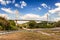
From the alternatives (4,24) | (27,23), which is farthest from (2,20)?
(27,23)

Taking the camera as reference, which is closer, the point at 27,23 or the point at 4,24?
the point at 4,24

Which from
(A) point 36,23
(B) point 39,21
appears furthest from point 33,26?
(B) point 39,21

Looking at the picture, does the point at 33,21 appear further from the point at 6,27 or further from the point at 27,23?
the point at 6,27

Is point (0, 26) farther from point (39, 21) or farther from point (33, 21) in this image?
point (39, 21)

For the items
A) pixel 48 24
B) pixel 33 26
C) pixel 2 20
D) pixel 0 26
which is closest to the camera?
pixel 0 26

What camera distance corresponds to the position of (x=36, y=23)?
66.8 meters

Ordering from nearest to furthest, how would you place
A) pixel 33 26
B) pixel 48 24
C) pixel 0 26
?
pixel 0 26, pixel 33 26, pixel 48 24

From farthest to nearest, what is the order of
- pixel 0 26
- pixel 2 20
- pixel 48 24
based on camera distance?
pixel 48 24 < pixel 2 20 < pixel 0 26

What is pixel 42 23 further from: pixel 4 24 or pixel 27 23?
pixel 4 24

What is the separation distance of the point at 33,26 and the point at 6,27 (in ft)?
69.4

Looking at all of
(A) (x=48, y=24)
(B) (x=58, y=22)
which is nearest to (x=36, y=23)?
(A) (x=48, y=24)

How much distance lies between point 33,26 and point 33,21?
2.95 meters

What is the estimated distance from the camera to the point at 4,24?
4556 cm

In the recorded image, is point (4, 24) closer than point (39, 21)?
Yes
